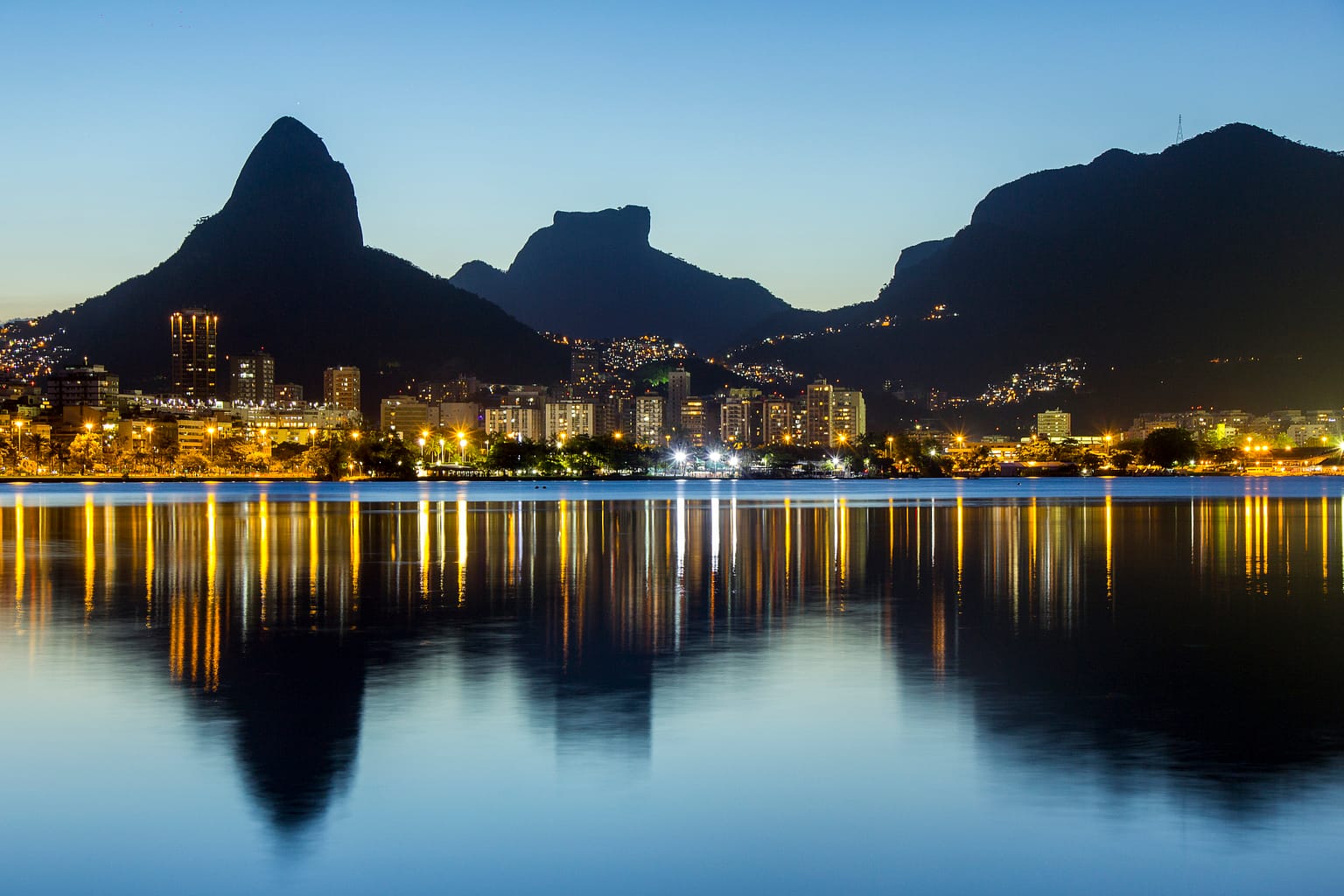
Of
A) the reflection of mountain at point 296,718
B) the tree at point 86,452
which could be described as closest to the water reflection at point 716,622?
the reflection of mountain at point 296,718

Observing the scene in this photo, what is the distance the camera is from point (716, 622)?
20.5 metres

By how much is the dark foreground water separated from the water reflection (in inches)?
3.4

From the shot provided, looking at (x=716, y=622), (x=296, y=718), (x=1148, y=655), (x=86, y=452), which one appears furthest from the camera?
(x=86, y=452)

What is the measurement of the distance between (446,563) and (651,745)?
71.3 ft

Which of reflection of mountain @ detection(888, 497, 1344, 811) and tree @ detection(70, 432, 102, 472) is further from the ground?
tree @ detection(70, 432, 102, 472)

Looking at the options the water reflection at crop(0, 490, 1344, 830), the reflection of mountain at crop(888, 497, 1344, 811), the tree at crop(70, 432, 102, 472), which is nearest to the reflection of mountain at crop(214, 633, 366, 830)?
the water reflection at crop(0, 490, 1344, 830)

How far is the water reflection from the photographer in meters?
11.8

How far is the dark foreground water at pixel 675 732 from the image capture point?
843 centimetres

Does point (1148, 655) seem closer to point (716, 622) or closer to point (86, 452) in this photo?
point (716, 622)

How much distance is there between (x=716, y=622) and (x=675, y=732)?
27.3ft

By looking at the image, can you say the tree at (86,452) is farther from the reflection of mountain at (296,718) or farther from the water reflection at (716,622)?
the reflection of mountain at (296,718)

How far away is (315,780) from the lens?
10320 millimetres

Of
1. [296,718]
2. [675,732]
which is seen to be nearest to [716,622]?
[675,732]

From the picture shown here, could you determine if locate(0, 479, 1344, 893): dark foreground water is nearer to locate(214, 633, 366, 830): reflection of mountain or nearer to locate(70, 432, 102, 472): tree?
locate(214, 633, 366, 830): reflection of mountain
